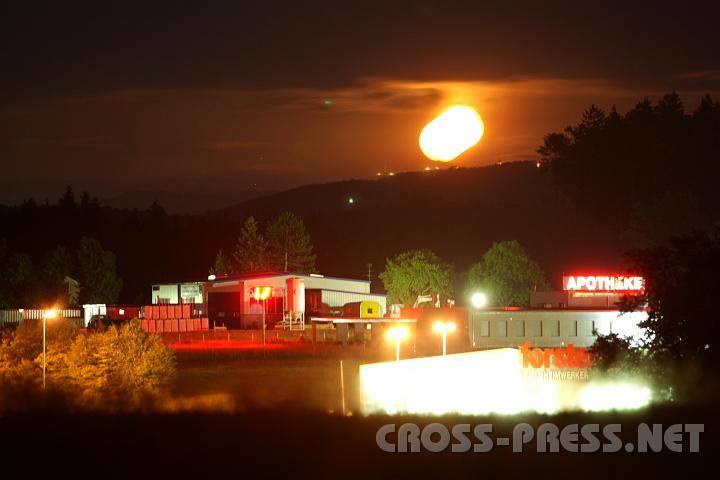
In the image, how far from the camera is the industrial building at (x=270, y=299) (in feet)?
294

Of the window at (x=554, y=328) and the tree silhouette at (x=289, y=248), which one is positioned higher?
the tree silhouette at (x=289, y=248)

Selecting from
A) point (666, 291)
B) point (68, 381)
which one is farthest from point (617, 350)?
point (68, 381)

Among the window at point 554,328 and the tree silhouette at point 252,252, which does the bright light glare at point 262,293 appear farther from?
the tree silhouette at point 252,252

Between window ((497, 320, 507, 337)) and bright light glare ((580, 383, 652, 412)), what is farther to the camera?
window ((497, 320, 507, 337))

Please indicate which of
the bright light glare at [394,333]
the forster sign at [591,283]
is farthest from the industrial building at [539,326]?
the forster sign at [591,283]

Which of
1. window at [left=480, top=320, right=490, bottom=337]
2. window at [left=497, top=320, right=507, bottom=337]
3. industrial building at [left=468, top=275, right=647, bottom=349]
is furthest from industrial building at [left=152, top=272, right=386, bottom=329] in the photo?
window at [left=497, top=320, right=507, bottom=337]

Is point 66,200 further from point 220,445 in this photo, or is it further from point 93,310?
point 220,445

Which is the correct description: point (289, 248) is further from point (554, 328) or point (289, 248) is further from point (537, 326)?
point (554, 328)

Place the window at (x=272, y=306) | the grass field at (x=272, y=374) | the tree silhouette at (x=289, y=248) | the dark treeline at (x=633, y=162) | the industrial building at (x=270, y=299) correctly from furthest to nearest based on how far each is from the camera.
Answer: the tree silhouette at (x=289, y=248) < the dark treeline at (x=633, y=162) < the window at (x=272, y=306) < the industrial building at (x=270, y=299) < the grass field at (x=272, y=374)

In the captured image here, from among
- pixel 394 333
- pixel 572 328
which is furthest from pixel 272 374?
pixel 572 328

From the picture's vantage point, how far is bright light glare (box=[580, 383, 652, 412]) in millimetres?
24047

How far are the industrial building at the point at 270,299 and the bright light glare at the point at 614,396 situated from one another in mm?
61116

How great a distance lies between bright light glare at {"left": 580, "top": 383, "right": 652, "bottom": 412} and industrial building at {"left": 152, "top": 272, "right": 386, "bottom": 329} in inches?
2406

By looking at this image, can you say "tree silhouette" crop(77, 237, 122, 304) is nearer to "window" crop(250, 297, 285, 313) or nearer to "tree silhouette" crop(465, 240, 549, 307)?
"window" crop(250, 297, 285, 313)
